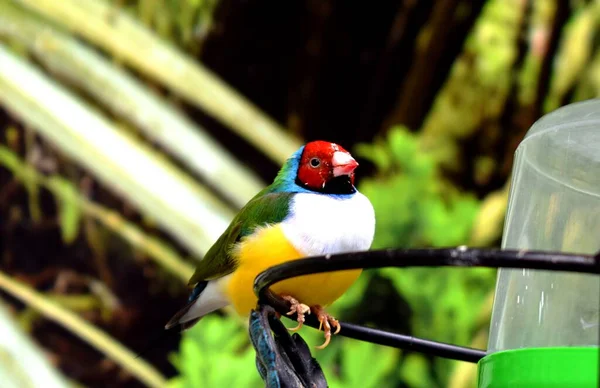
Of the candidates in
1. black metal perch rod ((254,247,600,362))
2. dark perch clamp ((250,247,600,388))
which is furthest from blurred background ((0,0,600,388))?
black metal perch rod ((254,247,600,362))

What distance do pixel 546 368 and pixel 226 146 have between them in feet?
4.50

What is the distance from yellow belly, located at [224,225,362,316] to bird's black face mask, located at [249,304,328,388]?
0.18 meters

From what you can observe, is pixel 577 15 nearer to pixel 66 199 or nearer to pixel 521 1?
pixel 521 1

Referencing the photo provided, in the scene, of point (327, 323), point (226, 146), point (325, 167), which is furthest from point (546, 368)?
point (226, 146)

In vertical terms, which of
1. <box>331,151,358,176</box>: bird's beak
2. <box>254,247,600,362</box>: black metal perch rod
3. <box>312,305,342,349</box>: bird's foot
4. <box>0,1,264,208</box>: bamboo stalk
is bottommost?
<box>312,305,342,349</box>: bird's foot

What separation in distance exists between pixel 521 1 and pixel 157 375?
1267 mm

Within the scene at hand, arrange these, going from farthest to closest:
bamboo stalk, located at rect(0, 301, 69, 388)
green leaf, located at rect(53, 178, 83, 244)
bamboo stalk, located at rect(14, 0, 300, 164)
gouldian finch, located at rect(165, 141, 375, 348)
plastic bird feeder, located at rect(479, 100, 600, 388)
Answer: bamboo stalk, located at rect(14, 0, 300, 164) < green leaf, located at rect(53, 178, 83, 244) < bamboo stalk, located at rect(0, 301, 69, 388) < gouldian finch, located at rect(165, 141, 375, 348) < plastic bird feeder, located at rect(479, 100, 600, 388)

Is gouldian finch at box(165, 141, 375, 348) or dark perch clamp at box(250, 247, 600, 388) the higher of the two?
gouldian finch at box(165, 141, 375, 348)

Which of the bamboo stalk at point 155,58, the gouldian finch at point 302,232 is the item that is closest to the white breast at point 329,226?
the gouldian finch at point 302,232

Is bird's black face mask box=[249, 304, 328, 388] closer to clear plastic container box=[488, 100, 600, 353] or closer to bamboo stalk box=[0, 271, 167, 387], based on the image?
clear plastic container box=[488, 100, 600, 353]

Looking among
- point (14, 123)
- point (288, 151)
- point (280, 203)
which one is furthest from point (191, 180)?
point (280, 203)

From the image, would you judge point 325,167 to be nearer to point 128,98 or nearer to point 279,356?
point 279,356

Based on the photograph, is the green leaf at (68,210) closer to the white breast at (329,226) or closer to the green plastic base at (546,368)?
the white breast at (329,226)

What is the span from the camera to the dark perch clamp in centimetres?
49
